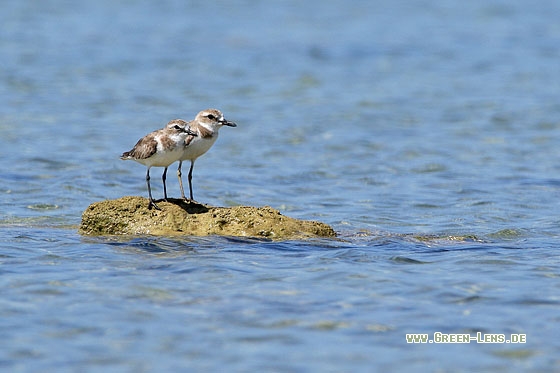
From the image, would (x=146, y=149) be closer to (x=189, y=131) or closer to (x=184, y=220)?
(x=189, y=131)

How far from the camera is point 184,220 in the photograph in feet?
37.4

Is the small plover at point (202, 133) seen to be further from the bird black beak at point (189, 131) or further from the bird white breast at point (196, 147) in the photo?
the bird black beak at point (189, 131)

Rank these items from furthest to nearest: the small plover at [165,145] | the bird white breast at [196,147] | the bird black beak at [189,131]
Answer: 1. the bird white breast at [196,147]
2. the bird black beak at [189,131]
3. the small plover at [165,145]

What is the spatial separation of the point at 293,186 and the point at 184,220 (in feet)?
18.3

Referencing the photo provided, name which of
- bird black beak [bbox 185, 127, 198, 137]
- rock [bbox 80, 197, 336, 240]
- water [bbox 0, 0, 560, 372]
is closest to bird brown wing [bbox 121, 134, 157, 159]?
bird black beak [bbox 185, 127, 198, 137]

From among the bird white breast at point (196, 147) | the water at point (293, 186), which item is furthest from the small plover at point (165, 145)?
the water at point (293, 186)

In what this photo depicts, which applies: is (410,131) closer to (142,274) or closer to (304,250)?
(304,250)

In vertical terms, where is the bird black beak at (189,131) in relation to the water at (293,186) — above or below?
above

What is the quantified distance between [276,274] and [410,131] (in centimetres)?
1295

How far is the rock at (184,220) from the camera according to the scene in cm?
1139

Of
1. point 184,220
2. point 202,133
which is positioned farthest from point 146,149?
point 184,220

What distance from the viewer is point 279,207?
15.1m

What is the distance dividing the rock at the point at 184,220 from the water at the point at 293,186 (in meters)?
0.26

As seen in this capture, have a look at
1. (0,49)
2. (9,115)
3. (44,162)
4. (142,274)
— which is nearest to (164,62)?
(0,49)
